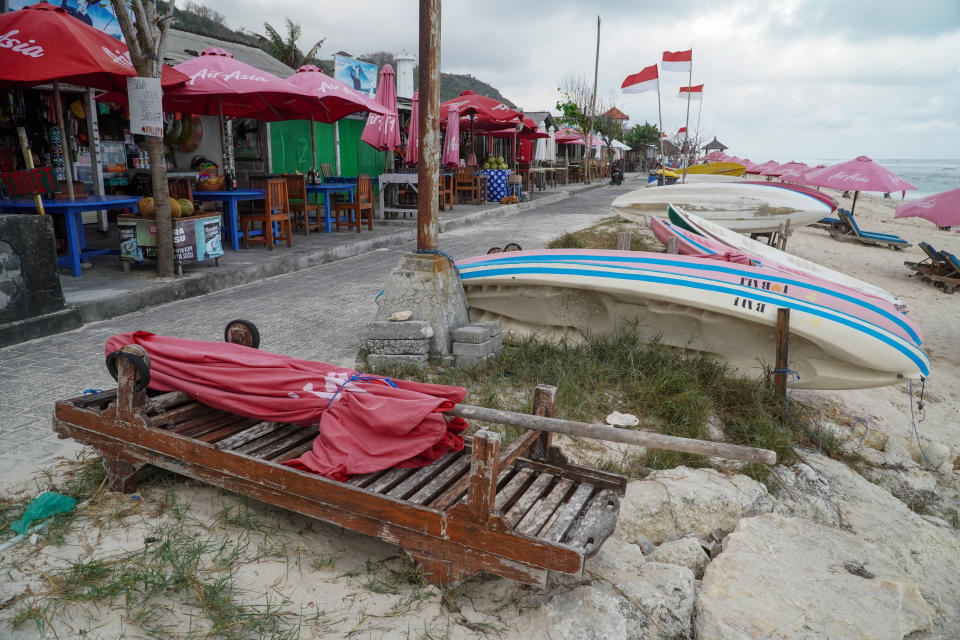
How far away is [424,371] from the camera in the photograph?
486 cm

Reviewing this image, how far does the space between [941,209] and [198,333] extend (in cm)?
1070

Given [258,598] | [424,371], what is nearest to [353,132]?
[424,371]

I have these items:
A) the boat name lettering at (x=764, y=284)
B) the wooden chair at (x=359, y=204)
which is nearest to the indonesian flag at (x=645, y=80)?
the wooden chair at (x=359, y=204)

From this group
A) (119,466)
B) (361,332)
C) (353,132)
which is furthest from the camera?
(353,132)

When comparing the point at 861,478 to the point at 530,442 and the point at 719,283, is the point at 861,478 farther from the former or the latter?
the point at 530,442

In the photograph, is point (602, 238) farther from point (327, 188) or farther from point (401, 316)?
point (401, 316)

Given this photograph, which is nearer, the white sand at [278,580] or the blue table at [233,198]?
the white sand at [278,580]

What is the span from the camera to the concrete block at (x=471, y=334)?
503 centimetres

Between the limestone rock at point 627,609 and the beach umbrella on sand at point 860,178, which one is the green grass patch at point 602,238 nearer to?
the beach umbrella on sand at point 860,178

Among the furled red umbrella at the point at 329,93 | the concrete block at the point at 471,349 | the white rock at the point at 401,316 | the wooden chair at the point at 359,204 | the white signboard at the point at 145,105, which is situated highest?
the furled red umbrella at the point at 329,93

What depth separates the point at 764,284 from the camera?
538cm

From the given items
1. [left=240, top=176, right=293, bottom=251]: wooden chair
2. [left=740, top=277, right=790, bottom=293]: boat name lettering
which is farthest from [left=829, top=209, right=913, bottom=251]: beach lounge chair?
[left=240, top=176, right=293, bottom=251]: wooden chair

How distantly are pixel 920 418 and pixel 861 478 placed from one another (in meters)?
2.37

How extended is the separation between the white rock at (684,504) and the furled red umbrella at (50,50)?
6.31 meters
